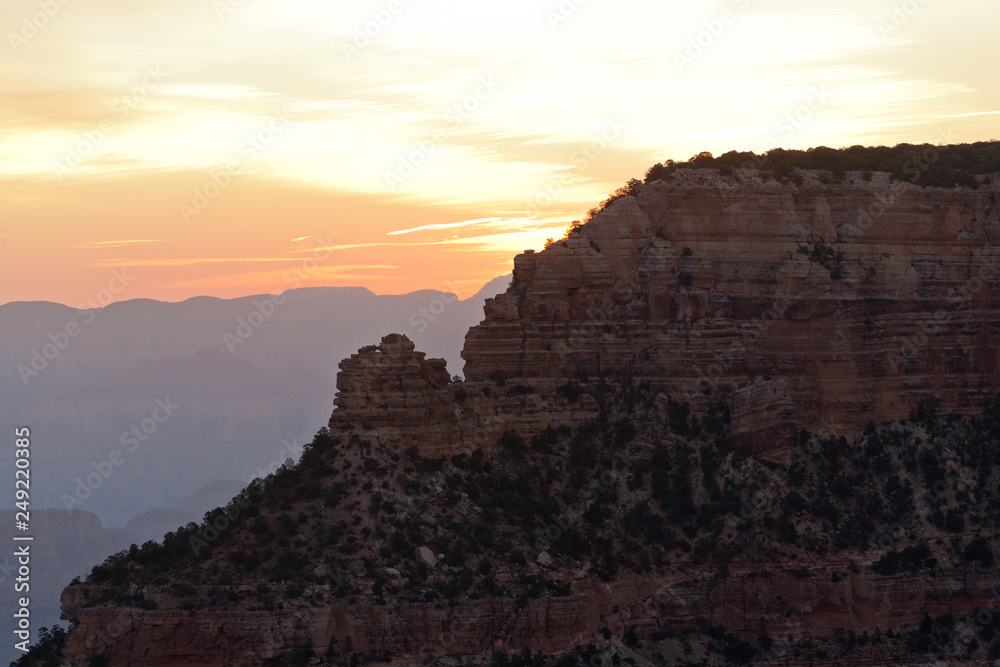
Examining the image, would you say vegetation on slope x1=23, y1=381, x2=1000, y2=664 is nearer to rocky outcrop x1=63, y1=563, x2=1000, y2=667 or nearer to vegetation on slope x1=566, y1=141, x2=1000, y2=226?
rocky outcrop x1=63, y1=563, x2=1000, y2=667

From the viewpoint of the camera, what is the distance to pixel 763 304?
338 ft

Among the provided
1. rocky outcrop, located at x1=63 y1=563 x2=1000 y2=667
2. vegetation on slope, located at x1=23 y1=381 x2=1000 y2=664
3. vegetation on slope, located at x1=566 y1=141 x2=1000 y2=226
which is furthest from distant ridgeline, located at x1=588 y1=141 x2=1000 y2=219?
rocky outcrop, located at x1=63 y1=563 x2=1000 y2=667

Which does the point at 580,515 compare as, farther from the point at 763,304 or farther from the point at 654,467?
the point at 763,304

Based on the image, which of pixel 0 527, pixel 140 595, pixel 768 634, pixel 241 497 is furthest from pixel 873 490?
pixel 0 527

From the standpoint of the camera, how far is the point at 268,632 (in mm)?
79688

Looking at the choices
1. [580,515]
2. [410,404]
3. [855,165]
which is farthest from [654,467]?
[855,165]

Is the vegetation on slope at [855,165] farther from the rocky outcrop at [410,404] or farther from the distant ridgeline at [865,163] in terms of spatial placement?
the rocky outcrop at [410,404]

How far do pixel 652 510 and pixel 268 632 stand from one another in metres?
26.2

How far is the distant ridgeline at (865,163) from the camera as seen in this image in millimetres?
107125

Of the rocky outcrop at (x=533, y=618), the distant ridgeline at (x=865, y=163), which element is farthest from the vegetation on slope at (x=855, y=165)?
the rocky outcrop at (x=533, y=618)

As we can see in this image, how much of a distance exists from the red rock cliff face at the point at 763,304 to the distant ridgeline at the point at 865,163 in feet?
8.68

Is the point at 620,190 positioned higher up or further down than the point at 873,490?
higher up

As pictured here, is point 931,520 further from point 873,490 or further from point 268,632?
point 268,632

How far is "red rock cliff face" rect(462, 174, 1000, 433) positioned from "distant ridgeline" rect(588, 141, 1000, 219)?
2.64m
